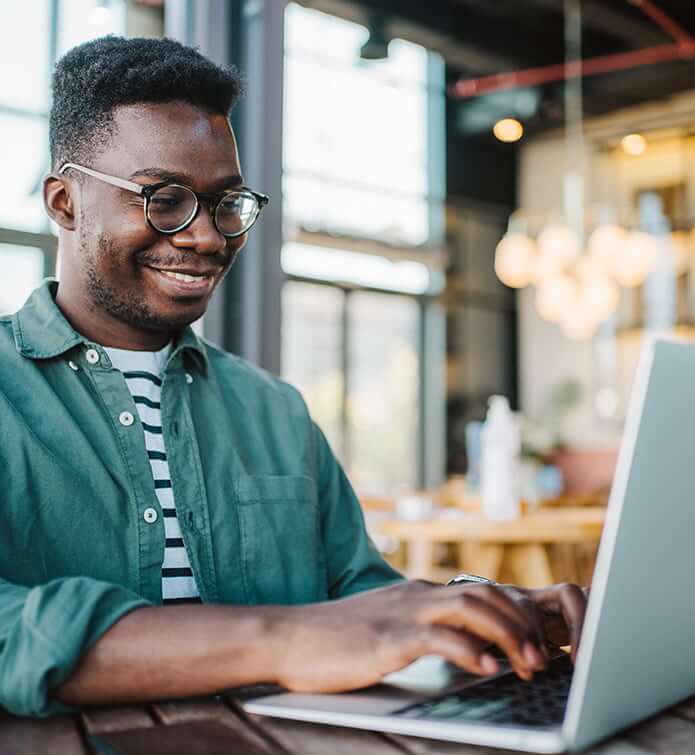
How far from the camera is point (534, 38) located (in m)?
9.08

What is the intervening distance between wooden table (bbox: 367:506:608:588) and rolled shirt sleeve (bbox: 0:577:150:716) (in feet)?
10.0

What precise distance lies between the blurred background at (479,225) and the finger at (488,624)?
17.1ft

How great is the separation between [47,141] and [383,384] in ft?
27.4

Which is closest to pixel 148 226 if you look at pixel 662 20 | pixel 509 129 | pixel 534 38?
pixel 662 20

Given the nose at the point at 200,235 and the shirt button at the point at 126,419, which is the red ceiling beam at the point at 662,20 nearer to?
the nose at the point at 200,235

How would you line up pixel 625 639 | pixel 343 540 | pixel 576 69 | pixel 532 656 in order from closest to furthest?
pixel 625 639 → pixel 532 656 → pixel 343 540 → pixel 576 69

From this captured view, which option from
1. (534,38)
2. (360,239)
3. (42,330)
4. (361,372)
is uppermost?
(534,38)

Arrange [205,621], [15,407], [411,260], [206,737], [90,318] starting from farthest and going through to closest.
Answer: [411,260] < [90,318] < [15,407] < [205,621] < [206,737]

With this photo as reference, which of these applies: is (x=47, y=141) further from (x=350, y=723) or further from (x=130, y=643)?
(x=350, y=723)

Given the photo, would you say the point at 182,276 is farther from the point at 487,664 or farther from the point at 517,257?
the point at 517,257

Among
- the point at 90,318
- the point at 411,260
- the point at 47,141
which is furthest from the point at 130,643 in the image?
the point at 411,260

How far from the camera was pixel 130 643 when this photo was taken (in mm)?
853

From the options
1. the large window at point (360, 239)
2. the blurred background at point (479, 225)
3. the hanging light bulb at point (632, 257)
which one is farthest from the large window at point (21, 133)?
the large window at point (360, 239)

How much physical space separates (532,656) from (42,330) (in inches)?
32.9
